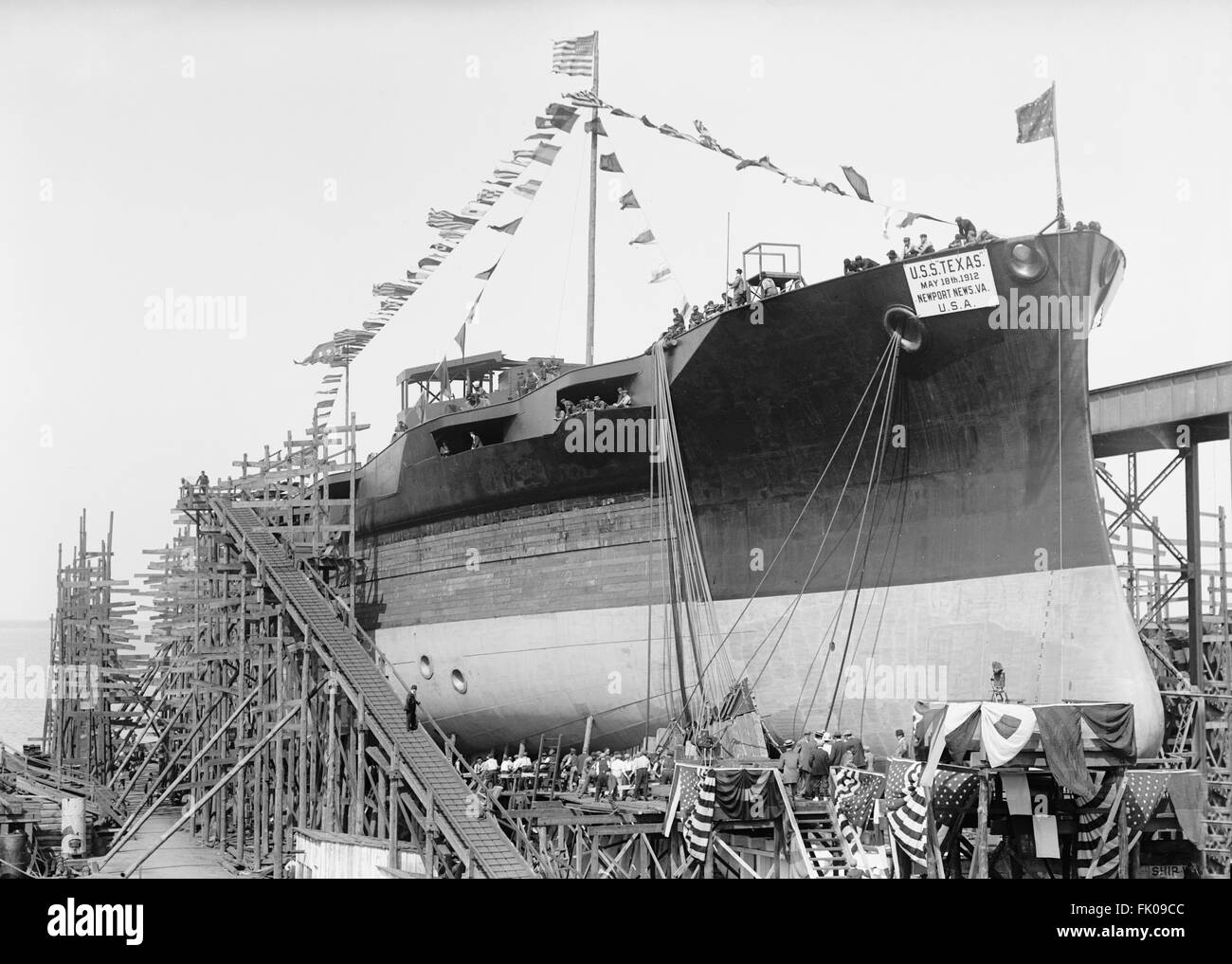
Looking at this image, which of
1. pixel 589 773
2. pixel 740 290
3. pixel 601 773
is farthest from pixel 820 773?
pixel 740 290

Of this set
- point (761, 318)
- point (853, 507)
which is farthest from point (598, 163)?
point (853, 507)

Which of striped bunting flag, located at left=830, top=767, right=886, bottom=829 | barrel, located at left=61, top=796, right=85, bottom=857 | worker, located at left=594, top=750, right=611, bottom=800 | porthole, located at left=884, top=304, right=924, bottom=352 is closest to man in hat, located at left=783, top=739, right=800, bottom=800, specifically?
striped bunting flag, located at left=830, top=767, right=886, bottom=829

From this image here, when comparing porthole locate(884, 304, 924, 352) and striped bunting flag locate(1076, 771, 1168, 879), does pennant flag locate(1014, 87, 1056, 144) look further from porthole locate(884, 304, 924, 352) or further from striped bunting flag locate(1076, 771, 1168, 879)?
striped bunting flag locate(1076, 771, 1168, 879)

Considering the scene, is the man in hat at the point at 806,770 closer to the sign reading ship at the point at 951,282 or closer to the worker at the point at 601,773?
the worker at the point at 601,773

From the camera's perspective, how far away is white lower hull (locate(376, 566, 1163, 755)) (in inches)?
752

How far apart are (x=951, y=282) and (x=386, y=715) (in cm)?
1016

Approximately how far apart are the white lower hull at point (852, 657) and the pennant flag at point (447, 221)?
283 inches

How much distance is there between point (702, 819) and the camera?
16.2 m

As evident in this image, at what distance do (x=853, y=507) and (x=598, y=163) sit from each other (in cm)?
812

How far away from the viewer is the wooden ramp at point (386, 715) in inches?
688

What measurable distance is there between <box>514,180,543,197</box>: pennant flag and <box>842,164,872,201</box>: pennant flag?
23.1 ft

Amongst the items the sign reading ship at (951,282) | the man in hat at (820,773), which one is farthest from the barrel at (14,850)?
the sign reading ship at (951,282)

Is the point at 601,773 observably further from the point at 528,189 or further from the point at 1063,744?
the point at 528,189
